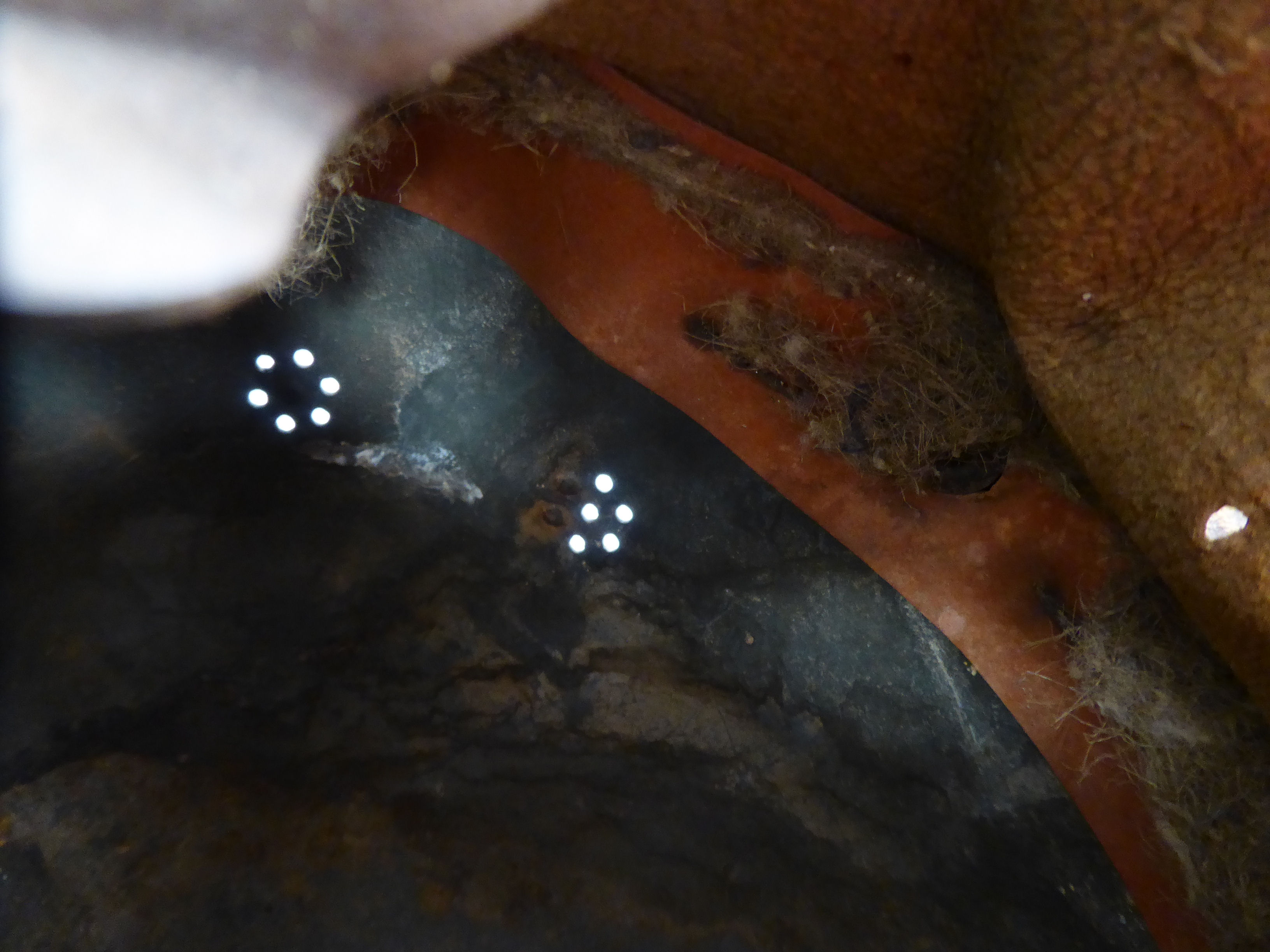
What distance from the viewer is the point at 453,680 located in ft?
4.21

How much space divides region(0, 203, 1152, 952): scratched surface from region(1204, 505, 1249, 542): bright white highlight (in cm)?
52

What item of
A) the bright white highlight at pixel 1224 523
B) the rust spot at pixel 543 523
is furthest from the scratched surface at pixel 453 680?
the bright white highlight at pixel 1224 523

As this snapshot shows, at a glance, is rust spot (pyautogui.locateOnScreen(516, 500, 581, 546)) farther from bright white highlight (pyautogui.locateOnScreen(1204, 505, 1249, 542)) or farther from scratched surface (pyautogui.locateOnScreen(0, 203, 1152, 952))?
bright white highlight (pyautogui.locateOnScreen(1204, 505, 1249, 542))

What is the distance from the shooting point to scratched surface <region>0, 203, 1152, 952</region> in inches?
39.6

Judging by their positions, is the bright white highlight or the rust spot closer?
the bright white highlight

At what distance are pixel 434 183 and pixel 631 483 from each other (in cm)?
71

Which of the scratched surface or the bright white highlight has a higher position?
the bright white highlight

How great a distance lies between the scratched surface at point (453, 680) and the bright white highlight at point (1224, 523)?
0.52 metres

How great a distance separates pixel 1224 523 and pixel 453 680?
118cm

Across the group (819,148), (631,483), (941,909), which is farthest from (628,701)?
(819,148)

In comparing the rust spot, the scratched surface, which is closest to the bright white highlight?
the scratched surface

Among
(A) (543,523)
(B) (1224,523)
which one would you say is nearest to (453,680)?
(A) (543,523)

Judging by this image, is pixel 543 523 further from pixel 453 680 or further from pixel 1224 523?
pixel 1224 523

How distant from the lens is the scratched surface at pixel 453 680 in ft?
3.30
